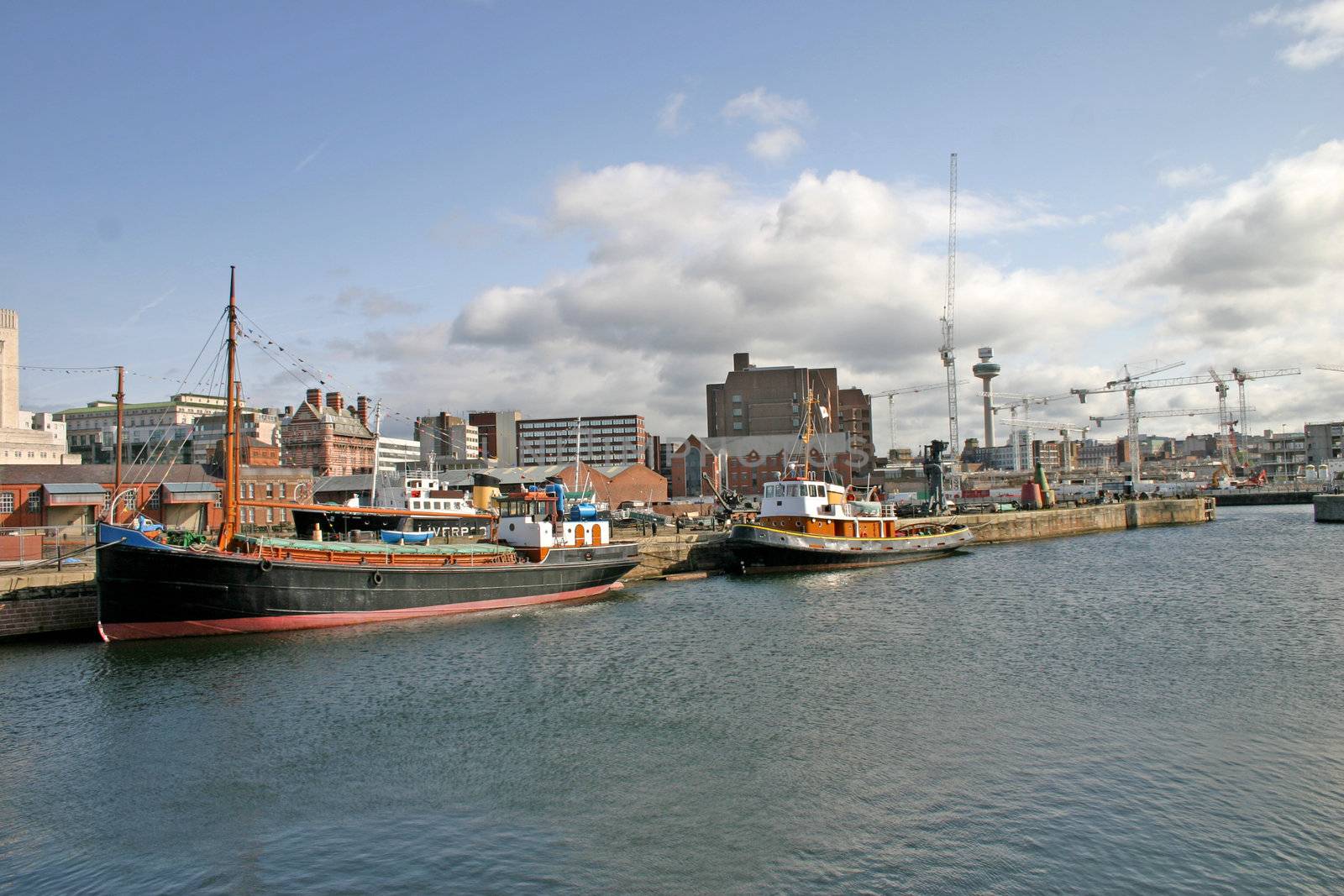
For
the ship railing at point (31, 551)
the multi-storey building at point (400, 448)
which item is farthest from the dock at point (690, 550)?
the multi-storey building at point (400, 448)

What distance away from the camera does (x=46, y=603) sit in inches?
1276

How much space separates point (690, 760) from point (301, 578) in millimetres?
21820

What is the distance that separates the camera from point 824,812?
15258 mm

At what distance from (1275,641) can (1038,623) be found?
25.5 ft

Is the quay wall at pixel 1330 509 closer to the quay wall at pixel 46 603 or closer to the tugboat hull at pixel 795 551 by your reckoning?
the tugboat hull at pixel 795 551

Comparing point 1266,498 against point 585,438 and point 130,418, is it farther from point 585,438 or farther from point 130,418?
point 130,418

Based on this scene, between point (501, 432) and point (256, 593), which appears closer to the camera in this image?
point (256, 593)

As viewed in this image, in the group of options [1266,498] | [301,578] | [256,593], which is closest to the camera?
[256,593]

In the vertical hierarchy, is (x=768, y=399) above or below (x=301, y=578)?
above

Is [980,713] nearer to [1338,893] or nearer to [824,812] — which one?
[824,812]

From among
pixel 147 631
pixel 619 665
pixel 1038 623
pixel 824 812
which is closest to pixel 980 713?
pixel 824 812

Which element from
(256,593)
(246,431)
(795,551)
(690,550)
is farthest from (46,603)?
(246,431)

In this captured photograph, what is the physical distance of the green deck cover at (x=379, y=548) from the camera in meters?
34.0

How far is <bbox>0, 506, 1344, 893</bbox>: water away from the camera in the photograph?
1335 cm
